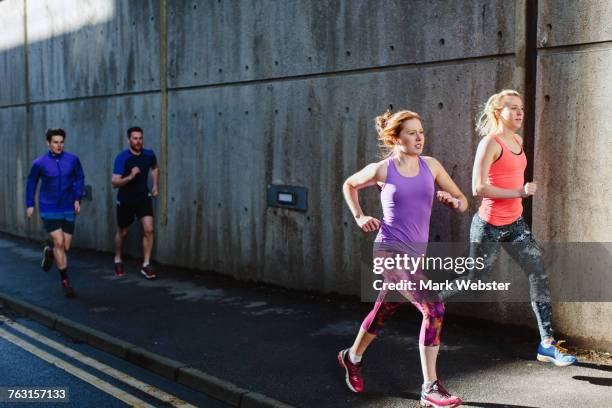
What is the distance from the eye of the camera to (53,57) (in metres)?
13.5

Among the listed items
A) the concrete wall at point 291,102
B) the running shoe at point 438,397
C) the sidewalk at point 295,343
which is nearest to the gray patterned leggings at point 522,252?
the sidewalk at point 295,343

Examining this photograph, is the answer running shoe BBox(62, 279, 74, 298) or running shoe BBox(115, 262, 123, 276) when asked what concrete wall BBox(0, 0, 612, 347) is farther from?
running shoe BBox(62, 279, 74, 298)

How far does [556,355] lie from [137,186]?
6078 mm

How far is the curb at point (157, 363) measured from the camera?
17.2ft

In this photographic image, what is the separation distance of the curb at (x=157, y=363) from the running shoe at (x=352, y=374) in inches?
19.8

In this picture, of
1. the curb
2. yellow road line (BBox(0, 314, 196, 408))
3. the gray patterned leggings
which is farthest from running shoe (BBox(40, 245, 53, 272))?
the gray patterned leggings

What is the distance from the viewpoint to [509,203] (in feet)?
19.1

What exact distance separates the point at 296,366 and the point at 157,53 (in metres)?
6.12

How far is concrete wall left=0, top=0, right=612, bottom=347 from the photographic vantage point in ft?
20.4

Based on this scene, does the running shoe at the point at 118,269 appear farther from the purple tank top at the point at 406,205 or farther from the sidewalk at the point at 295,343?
the purple tank top at the point at 406,205

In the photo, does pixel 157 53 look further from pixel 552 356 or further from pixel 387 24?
pixel 552 356

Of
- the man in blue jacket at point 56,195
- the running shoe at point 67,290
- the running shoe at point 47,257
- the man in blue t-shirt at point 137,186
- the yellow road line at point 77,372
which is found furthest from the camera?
the man in blue t-shirt at point 137,186

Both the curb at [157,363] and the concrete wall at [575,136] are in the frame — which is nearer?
the curb at [157,363]

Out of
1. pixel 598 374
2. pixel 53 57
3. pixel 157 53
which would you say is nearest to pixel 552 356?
pixel 598 374
